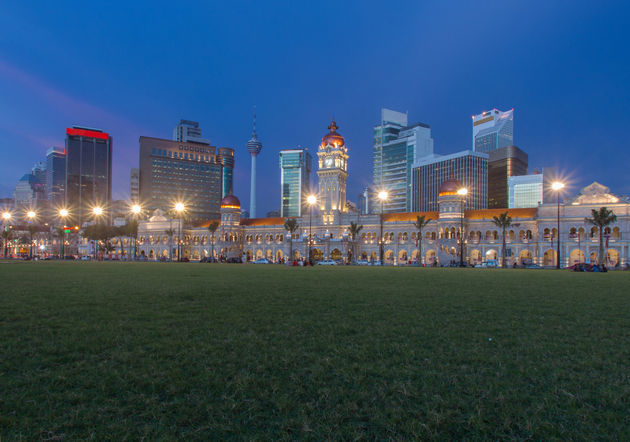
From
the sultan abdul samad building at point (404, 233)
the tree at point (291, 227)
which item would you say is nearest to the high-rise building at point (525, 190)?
the sultan abdul samad building at point (404, 233)

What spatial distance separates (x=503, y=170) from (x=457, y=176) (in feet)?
134

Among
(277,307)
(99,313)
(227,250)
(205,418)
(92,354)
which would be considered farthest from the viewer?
(227,250)

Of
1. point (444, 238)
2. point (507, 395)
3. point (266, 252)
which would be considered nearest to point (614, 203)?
point (444, 238)

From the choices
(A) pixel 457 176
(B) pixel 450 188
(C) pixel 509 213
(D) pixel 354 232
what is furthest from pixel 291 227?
(A) pixel 457 176

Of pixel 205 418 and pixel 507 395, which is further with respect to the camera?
pixel 507 395

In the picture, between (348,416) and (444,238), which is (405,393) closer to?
(348,416)

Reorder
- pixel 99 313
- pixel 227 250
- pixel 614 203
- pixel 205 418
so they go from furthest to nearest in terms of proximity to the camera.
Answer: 1. pixel 227 250
2. pixel 614 203
3. pixel 99 313
4. pixel 205 418

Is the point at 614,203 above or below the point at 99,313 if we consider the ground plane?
above

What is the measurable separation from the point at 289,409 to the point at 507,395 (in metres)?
2.50

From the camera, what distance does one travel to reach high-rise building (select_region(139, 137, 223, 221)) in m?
179

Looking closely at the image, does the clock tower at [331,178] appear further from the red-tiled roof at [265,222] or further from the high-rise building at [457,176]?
the high-rise building at [457,176]

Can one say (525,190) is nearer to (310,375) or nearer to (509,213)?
(509,213)

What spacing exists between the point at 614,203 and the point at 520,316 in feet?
246

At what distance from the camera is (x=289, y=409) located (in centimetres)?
389
